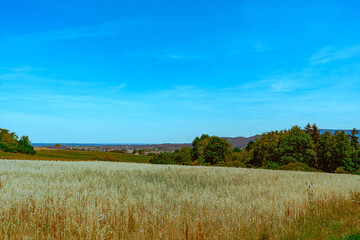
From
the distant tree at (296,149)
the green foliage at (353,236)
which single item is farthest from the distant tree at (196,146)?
the green foliage at (353,236)

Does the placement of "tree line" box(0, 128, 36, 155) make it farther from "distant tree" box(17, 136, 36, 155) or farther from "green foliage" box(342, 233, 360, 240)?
"green foliage" box(342, 233, 360, 240)

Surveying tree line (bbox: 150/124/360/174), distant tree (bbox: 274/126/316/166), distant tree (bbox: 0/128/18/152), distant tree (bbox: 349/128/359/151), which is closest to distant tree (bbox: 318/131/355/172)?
tree line (bbox: 150/124/360/174)

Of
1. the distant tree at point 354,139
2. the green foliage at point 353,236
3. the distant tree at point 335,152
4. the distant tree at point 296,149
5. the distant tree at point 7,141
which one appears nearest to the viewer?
the green foliage at point 353,236

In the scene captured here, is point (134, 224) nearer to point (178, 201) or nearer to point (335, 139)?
point (178, 201)

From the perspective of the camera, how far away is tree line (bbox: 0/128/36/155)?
86425 mm

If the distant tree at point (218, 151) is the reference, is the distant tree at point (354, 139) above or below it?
above

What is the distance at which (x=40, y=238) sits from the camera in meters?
4.37

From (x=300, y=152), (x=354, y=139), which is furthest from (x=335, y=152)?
(x=354, y=139)

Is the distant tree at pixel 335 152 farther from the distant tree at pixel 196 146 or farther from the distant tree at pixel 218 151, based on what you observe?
the distant tree at pixel 196 146

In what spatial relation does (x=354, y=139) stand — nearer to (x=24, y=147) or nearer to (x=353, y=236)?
(x=353, y=236)

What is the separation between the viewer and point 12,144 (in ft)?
292

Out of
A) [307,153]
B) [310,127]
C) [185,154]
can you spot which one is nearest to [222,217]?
[307,153]

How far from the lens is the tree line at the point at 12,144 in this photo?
86425 millimetres

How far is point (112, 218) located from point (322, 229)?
5.73 metres
